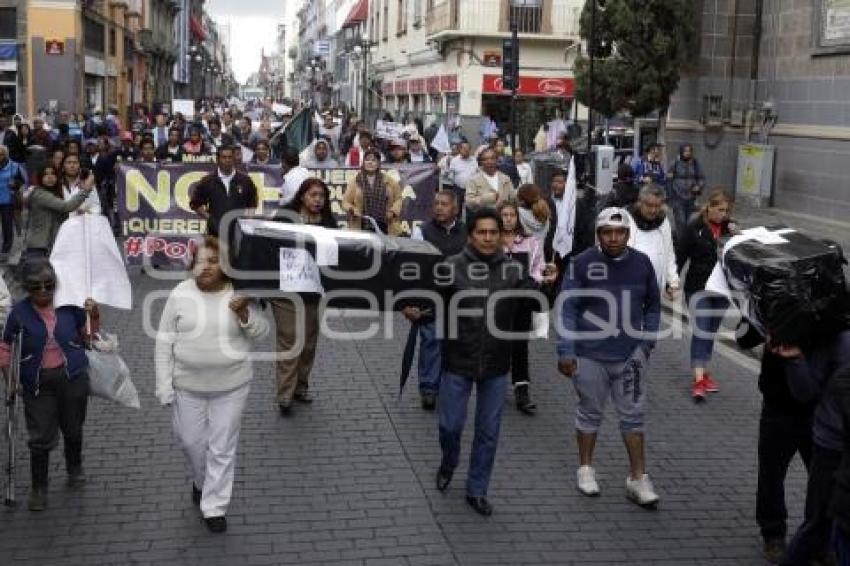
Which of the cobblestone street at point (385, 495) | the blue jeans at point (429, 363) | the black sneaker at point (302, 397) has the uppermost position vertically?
the blue jeans at point (429, 363)

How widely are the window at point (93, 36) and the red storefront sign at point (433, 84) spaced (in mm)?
12787

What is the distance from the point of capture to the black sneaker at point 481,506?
19.5 feet

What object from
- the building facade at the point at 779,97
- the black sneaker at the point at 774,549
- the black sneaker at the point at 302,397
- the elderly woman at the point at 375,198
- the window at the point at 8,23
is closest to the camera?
the black sneaker at the point at 774,549

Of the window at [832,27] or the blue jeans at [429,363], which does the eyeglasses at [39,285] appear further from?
the window at [832,27]

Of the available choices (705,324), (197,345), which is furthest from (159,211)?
(197,345)

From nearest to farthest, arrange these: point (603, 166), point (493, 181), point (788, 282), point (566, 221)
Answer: point (788, 282) < point (566, 221) < point (493, 181) < point (603, 166)

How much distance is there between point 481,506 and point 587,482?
2.46 ft

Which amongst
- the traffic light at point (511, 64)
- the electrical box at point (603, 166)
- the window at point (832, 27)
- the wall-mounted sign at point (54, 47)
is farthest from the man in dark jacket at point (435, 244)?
the wall-mounted sign at point (54, 47)

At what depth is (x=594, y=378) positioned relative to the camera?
616 centimetres

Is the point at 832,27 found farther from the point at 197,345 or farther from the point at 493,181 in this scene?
the point at 197,345

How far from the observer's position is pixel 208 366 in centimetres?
555

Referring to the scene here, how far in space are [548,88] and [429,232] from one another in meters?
30.9

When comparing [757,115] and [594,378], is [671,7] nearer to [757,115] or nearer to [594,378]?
[757,115]

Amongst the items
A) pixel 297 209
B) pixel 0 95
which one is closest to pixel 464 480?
pixel 297 209
